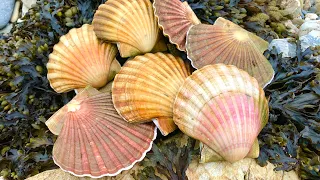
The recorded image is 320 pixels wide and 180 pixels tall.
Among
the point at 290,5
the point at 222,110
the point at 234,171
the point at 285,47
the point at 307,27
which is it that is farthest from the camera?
the point at 290,5

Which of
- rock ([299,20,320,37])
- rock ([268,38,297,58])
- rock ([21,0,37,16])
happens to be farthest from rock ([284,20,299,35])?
rock ([21,0,37,16])

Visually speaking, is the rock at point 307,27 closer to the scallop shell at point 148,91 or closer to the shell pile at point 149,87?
the shell pile at point 149,87

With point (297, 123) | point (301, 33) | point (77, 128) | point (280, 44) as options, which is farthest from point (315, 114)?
point (77, 128)

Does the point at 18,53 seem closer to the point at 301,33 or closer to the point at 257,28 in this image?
the point at 257,28

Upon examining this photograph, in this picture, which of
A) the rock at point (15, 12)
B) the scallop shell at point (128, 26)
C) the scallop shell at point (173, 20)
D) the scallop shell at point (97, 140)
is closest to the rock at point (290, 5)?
the scallop shell at point (173, 20)

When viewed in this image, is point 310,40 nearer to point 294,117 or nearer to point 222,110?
point 294,117

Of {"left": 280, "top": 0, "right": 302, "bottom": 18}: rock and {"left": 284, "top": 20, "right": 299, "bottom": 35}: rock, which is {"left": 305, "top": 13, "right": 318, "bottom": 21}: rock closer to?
{"left": 280, "top": 0, "right": 302, "bottom": 18}: rock

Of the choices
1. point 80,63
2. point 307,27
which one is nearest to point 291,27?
point 307,27
